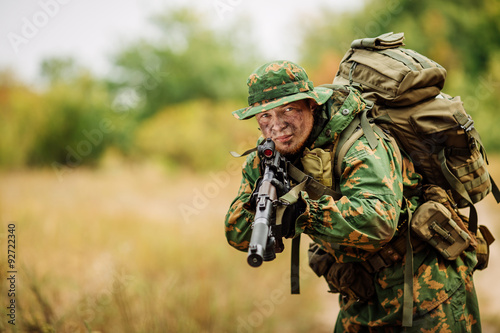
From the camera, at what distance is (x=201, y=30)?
18.5 meters

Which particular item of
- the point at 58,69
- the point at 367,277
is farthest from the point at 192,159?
the point at 367,277

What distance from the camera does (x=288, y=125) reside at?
7.84ft

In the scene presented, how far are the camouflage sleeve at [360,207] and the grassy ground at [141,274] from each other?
1.88 metres

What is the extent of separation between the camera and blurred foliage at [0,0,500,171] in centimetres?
1072

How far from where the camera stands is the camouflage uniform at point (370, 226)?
2074 millimetres

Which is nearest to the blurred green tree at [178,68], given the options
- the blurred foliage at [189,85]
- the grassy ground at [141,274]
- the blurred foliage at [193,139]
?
the blurred foliage at [189,85]

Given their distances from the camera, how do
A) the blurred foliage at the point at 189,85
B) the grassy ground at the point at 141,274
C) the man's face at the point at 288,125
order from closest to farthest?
the man's face at the point at 288,125, the grassy ground at the point at 141,274, the blurred foliage at the point at 189,85

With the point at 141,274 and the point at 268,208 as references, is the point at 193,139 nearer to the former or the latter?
the point at 141,274


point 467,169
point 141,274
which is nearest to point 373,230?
point 467,169

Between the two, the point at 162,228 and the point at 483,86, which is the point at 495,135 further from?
the point at 162,228

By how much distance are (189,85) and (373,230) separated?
54.2ft

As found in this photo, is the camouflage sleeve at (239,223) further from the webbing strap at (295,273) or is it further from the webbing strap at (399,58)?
the webbing strap at (399,58)

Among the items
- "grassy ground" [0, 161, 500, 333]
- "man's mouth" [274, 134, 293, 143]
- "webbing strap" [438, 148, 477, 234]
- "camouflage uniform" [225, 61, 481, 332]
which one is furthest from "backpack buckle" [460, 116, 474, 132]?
"grassy ground" [0, 161, 500, 333]

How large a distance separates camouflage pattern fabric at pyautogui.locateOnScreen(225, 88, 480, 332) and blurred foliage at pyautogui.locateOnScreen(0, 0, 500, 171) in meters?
8.89
